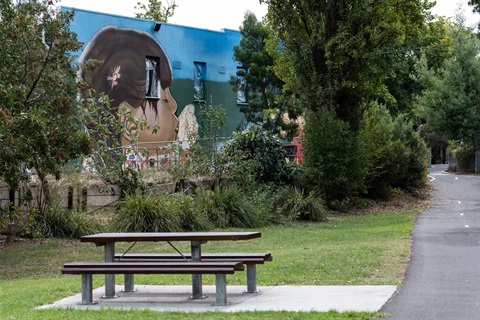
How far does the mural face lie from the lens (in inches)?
1352

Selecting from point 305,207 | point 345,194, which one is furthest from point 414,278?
point 345,194

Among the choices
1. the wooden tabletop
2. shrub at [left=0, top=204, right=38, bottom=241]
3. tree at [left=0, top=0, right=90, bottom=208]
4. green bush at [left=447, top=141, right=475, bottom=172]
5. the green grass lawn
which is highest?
tree at [left=0, top=0, right=90, bottom=208]

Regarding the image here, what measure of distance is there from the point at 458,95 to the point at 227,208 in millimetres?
30805

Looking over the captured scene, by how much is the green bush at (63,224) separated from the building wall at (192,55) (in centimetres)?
1542

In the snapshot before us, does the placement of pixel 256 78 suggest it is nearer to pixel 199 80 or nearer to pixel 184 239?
pixel 199 80

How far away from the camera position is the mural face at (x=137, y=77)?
34344mm

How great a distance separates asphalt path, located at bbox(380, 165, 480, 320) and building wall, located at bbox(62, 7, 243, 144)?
49.2ft

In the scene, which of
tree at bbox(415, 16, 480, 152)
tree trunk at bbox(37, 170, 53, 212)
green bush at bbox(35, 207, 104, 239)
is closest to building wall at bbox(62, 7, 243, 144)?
tree trunk at bbox(37, 170, 53, 212)

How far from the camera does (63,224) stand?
66.2ft

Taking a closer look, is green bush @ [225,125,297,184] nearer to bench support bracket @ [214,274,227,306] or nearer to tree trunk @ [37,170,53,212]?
tree trunk @ [37,170,53,212]

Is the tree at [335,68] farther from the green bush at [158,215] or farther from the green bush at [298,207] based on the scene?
the green bush at [158,215]

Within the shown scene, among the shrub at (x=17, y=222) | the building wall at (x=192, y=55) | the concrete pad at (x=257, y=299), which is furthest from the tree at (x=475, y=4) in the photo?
the concrete pad at (x=257, y=299)

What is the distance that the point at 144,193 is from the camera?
2308 centimetres

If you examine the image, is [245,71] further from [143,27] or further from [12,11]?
[12,11]
